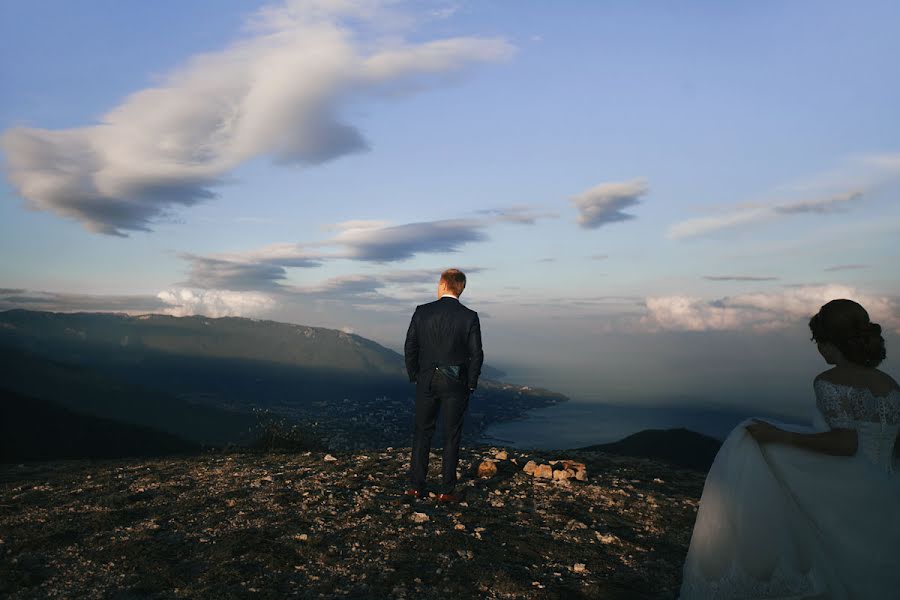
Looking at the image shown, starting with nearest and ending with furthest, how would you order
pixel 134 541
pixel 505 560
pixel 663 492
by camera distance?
pixel 505 560 < pixel 134 541 < pixel 663 492

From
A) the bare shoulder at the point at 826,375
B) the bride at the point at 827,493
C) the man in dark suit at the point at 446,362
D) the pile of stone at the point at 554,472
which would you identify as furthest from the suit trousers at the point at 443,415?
the bare shoulder at the point at 826,375

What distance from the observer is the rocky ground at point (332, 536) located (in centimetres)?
534

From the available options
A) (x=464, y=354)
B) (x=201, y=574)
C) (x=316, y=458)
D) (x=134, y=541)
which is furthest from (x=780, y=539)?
(x=316, y=458)

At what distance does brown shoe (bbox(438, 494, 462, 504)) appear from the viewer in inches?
317

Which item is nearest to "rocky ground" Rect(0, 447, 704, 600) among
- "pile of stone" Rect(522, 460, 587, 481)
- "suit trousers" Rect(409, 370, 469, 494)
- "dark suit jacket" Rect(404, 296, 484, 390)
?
"pile of stone" Rect(522, 460, 587, 481)

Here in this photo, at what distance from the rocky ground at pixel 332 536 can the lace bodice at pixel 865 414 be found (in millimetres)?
2524

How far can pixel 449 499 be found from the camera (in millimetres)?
8086

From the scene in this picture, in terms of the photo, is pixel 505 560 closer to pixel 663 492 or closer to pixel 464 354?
pixel 464 354

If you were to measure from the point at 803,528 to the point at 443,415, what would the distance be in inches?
179

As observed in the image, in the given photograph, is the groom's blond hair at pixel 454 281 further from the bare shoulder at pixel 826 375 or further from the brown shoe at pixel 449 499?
the bare shoulder at pixel 826 375

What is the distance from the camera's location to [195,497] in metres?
8.48

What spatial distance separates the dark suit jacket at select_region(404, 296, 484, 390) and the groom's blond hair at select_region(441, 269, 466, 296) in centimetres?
15

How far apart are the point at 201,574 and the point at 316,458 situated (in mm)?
6885

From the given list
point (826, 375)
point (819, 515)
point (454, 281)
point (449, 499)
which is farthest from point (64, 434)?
point (826, 375)
